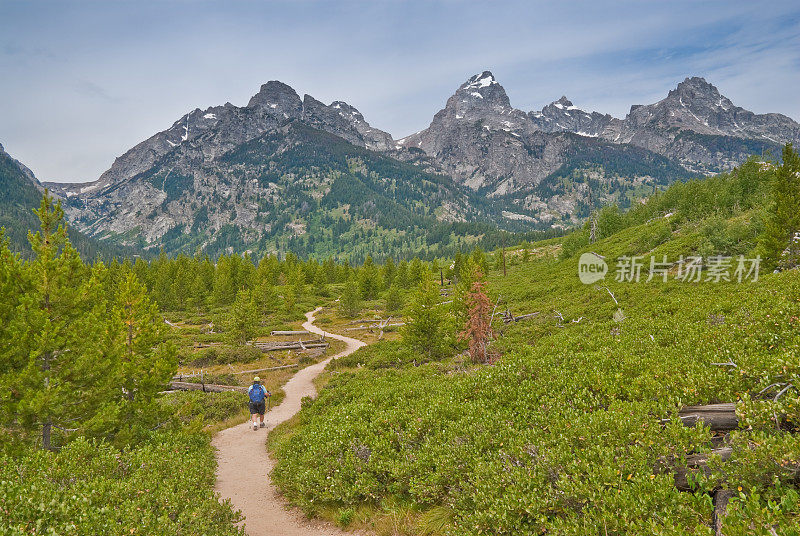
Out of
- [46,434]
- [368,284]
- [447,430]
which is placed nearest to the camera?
[447,430]

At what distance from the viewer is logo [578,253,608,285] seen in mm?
41906

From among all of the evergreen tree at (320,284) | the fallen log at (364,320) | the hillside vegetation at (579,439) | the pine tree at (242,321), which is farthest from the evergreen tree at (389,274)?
the hillside vegetation at (579,439)

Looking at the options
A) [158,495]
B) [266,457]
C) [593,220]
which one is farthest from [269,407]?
[593,220]

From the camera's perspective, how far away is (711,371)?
8.59 meters

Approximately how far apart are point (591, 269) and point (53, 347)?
51513 millimetres

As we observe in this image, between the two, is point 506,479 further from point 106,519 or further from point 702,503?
point 106,519

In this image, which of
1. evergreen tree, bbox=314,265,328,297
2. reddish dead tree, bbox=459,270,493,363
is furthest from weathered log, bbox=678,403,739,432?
evergreen tree, bbox=314,265,328,297

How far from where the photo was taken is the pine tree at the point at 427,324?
28281 mm

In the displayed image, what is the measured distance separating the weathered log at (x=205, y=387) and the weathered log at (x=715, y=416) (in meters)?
28.3

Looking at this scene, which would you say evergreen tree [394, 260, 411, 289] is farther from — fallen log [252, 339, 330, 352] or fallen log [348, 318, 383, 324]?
fallen log [252, 339, 330, 352]

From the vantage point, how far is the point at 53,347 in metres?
12.6

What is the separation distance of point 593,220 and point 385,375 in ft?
264

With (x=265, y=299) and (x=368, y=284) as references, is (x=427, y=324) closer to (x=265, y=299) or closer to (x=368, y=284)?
(x=265, y=299)

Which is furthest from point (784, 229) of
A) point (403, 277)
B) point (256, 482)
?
point (403, 277)
